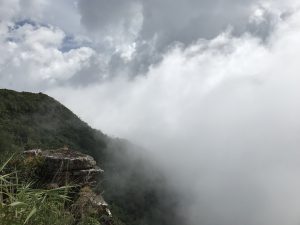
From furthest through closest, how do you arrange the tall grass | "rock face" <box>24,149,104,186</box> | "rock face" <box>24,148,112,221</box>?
"rock face" <box>24,149,104,186</box>
"rock face" <box>24,148,112,221</box>
the tall grass

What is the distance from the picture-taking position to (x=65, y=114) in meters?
200

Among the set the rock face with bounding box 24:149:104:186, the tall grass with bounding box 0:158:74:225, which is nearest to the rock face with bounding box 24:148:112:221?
the rock face with bounding box 24:149:104:186

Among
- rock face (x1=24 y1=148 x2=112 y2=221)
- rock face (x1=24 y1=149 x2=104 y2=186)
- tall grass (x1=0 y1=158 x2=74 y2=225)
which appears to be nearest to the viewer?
tall grass (x1=0 y1=158 x2=74 y2=225)

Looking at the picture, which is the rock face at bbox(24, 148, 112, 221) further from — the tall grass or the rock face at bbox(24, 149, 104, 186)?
the tall grass

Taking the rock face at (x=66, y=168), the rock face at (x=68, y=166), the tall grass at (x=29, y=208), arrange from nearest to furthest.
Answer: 1. the tall grass at (x=29, y=208)
2. the rock face at (x=66, y=168)
3. the rock face at (x=68, y=166)

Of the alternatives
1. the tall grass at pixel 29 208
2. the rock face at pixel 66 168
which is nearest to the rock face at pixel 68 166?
the rock face at pixel 66 168

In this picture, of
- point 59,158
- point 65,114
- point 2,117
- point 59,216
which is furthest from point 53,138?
point 59,216

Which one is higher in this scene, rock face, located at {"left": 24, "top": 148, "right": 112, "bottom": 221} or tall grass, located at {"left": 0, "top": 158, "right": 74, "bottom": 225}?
rock face, located at {"left": 24, "top": 148, "right": 112, "bottom": 221}

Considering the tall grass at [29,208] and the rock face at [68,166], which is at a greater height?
the rock face at [68,166]

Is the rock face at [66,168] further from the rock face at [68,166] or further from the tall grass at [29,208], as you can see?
the tall grass at [29,208]

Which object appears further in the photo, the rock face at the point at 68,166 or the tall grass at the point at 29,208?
the rock face at the point at 68,166

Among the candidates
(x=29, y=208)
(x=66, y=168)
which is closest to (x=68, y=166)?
(x=66, y=168)

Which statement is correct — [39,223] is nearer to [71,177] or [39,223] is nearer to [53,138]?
[71,177]

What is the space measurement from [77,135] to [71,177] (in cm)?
17221
